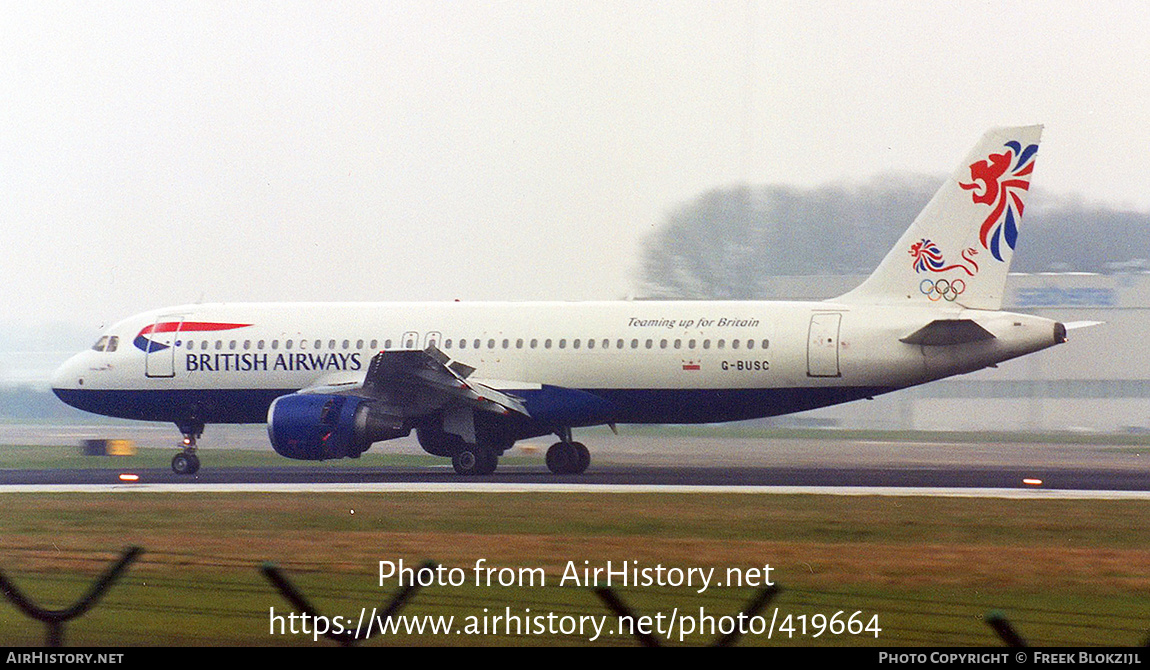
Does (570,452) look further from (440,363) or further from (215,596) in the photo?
(215,596)

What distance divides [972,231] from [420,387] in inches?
402

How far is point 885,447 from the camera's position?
35.8 metres

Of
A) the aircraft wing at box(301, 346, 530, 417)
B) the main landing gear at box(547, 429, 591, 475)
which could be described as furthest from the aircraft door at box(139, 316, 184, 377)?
the main landing gear at box(547, 429, 591, 475)

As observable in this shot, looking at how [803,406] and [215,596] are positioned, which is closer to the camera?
[215,596]

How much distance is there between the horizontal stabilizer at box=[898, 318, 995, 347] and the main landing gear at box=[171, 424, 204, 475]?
45.4 feet

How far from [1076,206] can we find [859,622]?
19.9 metres

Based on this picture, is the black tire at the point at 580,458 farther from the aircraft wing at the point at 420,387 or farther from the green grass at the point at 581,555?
the green grass at the point at 581,555

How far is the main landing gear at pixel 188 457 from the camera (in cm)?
2842

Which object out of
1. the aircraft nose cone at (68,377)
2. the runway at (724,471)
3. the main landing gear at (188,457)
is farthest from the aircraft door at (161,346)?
the runway at (724,471)

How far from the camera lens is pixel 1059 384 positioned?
150 feet

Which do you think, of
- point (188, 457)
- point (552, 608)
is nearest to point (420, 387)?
point (188, 457)

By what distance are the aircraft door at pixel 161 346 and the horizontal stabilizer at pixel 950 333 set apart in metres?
14.6

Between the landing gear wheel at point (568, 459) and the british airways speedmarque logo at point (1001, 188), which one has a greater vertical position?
the british airways speedmarque logo at point (1001, 188)
